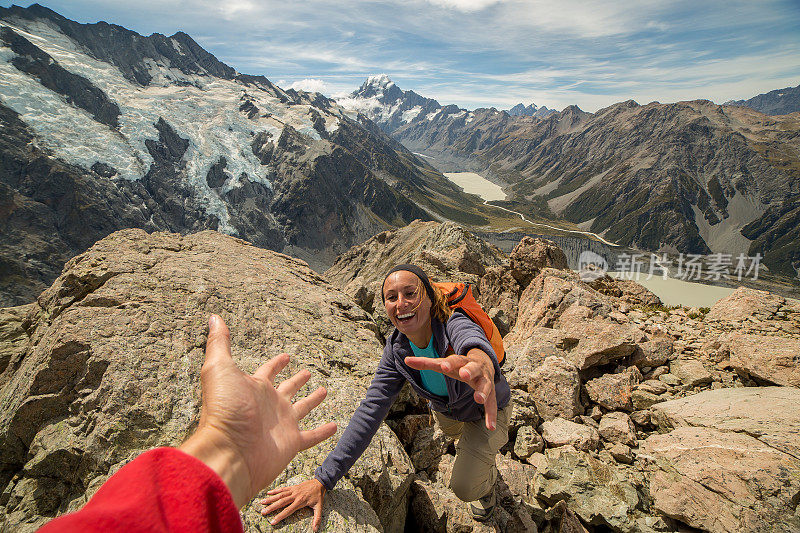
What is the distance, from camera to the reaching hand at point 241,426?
2.87 m

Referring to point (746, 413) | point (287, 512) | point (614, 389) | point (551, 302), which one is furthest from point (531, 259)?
point (287, 512)

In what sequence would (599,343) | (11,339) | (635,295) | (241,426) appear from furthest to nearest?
(635,295) → (599,343) → (11,339) → (241,426)

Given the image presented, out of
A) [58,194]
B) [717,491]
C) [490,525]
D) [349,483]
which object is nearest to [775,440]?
[717,491]

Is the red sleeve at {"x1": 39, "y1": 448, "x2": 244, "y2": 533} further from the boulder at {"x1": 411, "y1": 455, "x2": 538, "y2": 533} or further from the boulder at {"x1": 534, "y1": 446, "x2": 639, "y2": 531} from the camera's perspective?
the boulder at {"x1": 534, "y1": 446, "x2": 639, "y2": 531}

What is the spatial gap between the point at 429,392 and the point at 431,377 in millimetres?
434

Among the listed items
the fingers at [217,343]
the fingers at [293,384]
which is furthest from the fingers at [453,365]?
the fingers at [217,343]

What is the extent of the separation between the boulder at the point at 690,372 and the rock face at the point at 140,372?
1019 centimetres

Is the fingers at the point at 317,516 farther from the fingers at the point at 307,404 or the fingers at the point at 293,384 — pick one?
the fingers at the point at 293,384

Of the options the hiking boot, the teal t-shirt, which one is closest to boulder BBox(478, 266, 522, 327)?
the hiking boot

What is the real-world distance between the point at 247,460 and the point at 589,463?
28.5ft

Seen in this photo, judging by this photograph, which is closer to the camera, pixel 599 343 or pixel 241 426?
pixel 241 426

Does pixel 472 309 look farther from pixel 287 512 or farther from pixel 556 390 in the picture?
pixel 556 390

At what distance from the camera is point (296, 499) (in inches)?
209

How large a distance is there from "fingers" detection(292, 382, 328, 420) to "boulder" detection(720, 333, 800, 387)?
13.6 m
